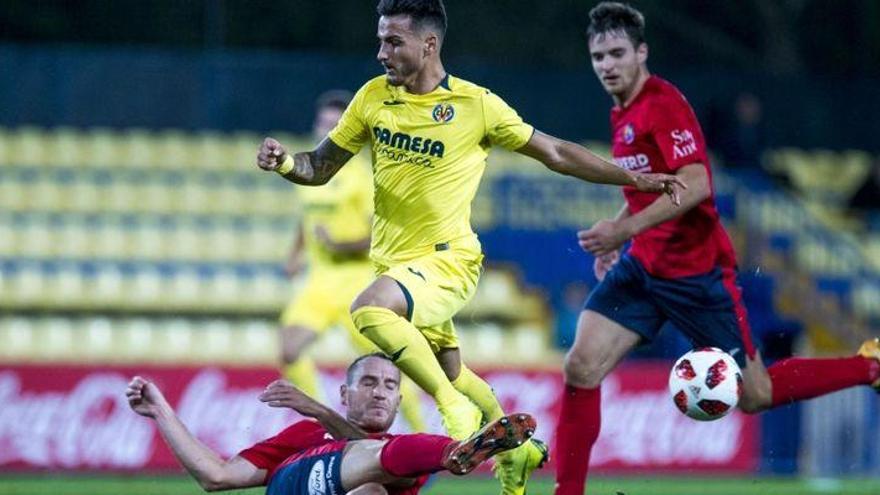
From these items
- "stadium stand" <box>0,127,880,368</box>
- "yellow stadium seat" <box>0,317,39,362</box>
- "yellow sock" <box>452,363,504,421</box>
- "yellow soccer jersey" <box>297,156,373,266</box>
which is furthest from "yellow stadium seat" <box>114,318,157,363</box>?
"yellow sock" <box>452,363,504,421</box>

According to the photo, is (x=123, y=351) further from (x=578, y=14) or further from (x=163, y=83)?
(x=578, y=14)

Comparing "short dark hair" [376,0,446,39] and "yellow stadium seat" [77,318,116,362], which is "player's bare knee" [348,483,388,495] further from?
"yellow stadium seat" [77,318,116,362]

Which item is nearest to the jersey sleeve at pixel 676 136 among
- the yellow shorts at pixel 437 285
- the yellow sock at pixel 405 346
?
the yellow shorts at pixel 437 285

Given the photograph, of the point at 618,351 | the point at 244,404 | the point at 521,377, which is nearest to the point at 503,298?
the point at 521,377

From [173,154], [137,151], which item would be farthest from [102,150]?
[173,154]

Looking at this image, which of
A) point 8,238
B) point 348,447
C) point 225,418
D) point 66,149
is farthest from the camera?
point 66,149

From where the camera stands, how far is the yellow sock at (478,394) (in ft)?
25.1

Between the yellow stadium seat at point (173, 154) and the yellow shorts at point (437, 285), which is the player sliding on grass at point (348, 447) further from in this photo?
the yellow stadium seat at point (173, 154)

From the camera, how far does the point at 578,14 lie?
15.9 m

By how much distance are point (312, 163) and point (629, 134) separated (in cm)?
152

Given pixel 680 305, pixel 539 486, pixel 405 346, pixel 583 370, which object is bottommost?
pixel 539 486

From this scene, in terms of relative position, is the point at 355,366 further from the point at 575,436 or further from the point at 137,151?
the point at 137,151

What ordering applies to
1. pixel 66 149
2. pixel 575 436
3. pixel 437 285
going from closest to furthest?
pixel 437 285 → pixel 575 436 → pixel 66 149

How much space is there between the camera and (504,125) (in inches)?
290
